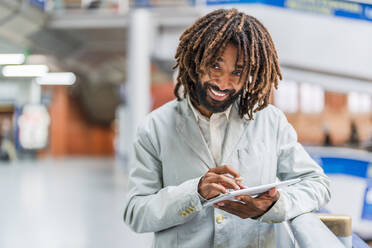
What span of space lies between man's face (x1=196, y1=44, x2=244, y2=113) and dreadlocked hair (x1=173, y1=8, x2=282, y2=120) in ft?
0.05

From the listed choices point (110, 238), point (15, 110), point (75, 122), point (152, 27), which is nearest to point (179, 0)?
point (152, 27)

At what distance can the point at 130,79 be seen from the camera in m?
7.89

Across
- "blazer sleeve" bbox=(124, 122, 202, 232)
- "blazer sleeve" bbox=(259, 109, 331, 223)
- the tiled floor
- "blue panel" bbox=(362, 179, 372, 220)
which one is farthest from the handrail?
"blue panel" bbox=(362, 179, 372, 220)

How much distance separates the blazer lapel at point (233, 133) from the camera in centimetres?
119

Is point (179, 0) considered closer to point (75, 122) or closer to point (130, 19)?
point (130, 19)

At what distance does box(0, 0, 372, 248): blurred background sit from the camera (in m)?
4.40

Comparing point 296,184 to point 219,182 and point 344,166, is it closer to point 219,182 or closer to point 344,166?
point 219,182

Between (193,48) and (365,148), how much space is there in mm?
6784

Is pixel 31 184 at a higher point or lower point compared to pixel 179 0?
lower

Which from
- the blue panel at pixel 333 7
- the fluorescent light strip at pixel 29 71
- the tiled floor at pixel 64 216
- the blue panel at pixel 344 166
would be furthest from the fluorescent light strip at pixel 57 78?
the blue panel at pixel 344 166

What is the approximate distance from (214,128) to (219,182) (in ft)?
0.87

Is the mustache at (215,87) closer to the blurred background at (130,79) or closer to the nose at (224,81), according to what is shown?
the nose at (224,81)

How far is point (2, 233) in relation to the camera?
431 cm

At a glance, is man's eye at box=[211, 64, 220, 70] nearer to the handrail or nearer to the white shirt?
the white shirt
